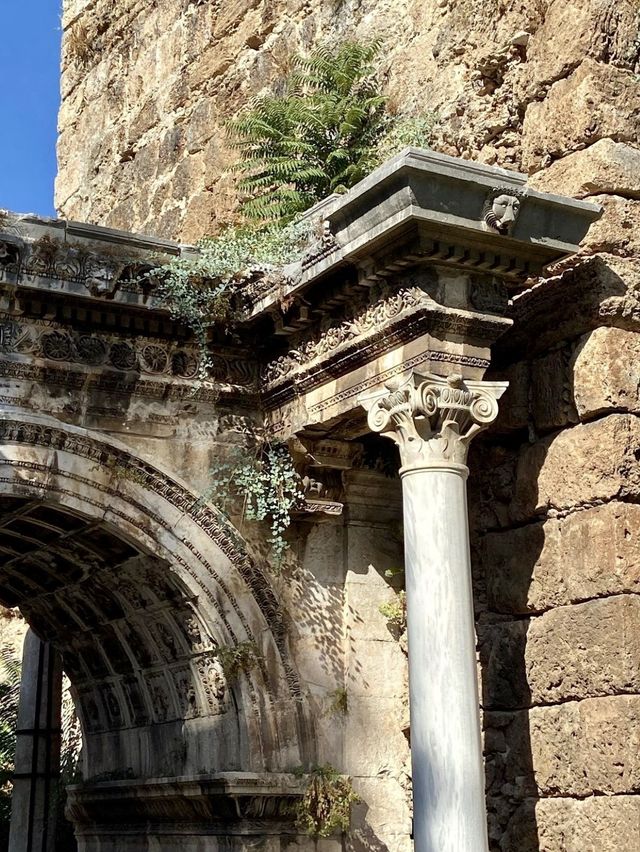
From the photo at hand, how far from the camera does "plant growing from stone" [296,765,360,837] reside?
23.7 feet

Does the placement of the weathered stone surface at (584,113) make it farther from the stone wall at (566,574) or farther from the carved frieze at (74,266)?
the carved frieze at (74,266)

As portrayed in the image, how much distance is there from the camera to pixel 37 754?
10383 mm

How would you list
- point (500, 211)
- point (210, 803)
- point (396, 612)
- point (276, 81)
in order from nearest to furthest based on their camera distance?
point (500, 211) → point (210, 803) → point (396, 612) → point (276, 81)

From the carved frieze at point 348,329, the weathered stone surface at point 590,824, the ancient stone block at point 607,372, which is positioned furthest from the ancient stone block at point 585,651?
the carved frieze at point 348,329

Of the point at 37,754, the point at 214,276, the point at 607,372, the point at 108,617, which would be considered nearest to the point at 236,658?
the point at 108,617

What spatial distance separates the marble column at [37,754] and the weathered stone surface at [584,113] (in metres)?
5.91

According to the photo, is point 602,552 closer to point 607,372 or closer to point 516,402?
point 607,372

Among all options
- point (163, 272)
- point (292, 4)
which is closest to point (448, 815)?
point (163, 272)

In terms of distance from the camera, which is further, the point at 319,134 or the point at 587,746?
the point at 319,134

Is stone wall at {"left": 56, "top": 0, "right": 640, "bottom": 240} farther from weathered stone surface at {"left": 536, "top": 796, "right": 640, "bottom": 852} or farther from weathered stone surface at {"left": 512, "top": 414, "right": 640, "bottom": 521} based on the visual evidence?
weathered stone surface at {"left": 536, "top": 796, "right": 640, "bottom": 852}

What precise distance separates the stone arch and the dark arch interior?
0.01 metres

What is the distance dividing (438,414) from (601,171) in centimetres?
171

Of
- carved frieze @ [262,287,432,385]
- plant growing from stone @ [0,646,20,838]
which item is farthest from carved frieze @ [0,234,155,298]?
plant growing from stone @ [0,646,20,838]

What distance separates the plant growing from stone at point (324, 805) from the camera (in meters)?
7.24
